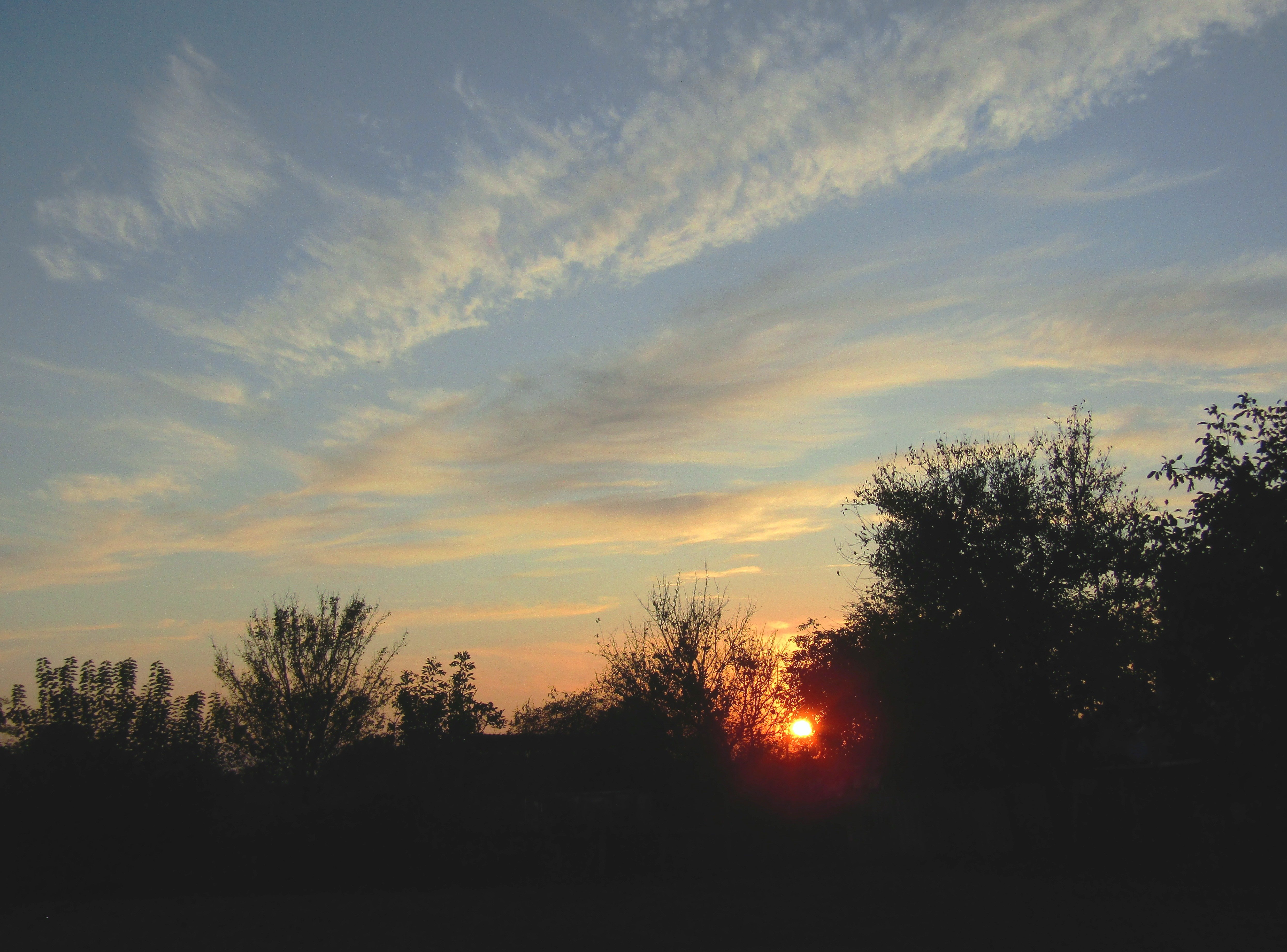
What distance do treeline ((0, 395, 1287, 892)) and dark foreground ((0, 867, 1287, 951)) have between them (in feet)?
5.01

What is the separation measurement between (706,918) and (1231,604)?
10864 mm

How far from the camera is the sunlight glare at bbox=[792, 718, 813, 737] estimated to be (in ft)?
106

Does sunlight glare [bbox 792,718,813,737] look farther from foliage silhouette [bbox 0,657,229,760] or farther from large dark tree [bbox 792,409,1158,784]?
foliage silhouette [bbox 0,657,229,760]

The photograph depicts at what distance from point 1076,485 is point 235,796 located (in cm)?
2522

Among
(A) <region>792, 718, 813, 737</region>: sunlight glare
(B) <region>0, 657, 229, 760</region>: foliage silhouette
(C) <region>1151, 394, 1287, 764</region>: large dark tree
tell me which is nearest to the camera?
(C) <region>1151, 394, 1287, 764</region>: large dark tree

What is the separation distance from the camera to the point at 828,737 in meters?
36.8

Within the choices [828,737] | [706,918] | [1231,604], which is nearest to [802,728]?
[828,737]

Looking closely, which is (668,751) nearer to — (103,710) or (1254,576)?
(103,710)

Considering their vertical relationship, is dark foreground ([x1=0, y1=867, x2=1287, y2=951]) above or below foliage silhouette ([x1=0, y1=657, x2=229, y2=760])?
below

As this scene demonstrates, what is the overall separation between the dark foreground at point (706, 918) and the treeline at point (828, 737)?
153 cm

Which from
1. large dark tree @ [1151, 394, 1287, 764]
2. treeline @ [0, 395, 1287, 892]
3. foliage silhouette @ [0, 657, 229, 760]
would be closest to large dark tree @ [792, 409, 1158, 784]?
treeline @ [0, 395, 1287, 892]

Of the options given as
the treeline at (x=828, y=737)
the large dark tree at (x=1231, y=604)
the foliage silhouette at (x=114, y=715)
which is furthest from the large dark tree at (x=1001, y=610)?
the foliage silhouette at (x=114, y=715)

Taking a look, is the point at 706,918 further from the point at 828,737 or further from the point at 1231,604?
the point at 828,737

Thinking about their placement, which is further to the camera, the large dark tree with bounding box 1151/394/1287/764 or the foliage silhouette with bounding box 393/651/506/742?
the foliage silhouette with bounding box 393/651/506/742
